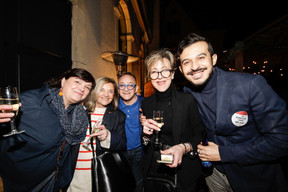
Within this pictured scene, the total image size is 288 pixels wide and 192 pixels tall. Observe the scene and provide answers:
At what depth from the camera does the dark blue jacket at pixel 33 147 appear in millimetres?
1758

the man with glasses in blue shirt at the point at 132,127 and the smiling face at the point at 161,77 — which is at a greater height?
the smiling face at the point at 161,77

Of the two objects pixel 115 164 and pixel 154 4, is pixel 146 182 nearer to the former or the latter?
pixel 115 164

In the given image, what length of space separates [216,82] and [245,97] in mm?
409

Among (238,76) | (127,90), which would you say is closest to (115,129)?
(127,90)

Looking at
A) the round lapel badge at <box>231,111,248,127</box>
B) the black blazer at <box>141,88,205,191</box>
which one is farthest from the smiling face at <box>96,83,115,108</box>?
the round lapel badge at <box>231,111,248,127</box>

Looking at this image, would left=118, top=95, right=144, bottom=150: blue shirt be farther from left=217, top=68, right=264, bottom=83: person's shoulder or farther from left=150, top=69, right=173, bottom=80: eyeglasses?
left=217, top=68, right=264, bottom=83: person's shoulder

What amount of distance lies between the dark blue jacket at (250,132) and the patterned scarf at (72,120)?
83.6 inches

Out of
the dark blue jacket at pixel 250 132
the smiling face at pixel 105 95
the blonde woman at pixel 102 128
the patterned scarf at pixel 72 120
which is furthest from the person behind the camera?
the smiling face at pixel 105 95

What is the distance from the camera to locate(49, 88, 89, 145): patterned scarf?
205 centimetres

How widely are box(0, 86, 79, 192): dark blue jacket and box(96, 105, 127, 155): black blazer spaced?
2.43 feet

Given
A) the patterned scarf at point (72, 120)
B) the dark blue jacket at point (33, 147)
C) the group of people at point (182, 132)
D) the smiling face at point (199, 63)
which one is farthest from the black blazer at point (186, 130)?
the dark blue jacket at point (33, 147)

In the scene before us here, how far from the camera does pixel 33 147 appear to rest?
181cm

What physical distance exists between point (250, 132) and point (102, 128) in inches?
84.0

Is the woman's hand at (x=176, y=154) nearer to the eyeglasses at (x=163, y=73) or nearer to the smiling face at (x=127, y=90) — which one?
the eyeglasses at (x=163, y=73)
